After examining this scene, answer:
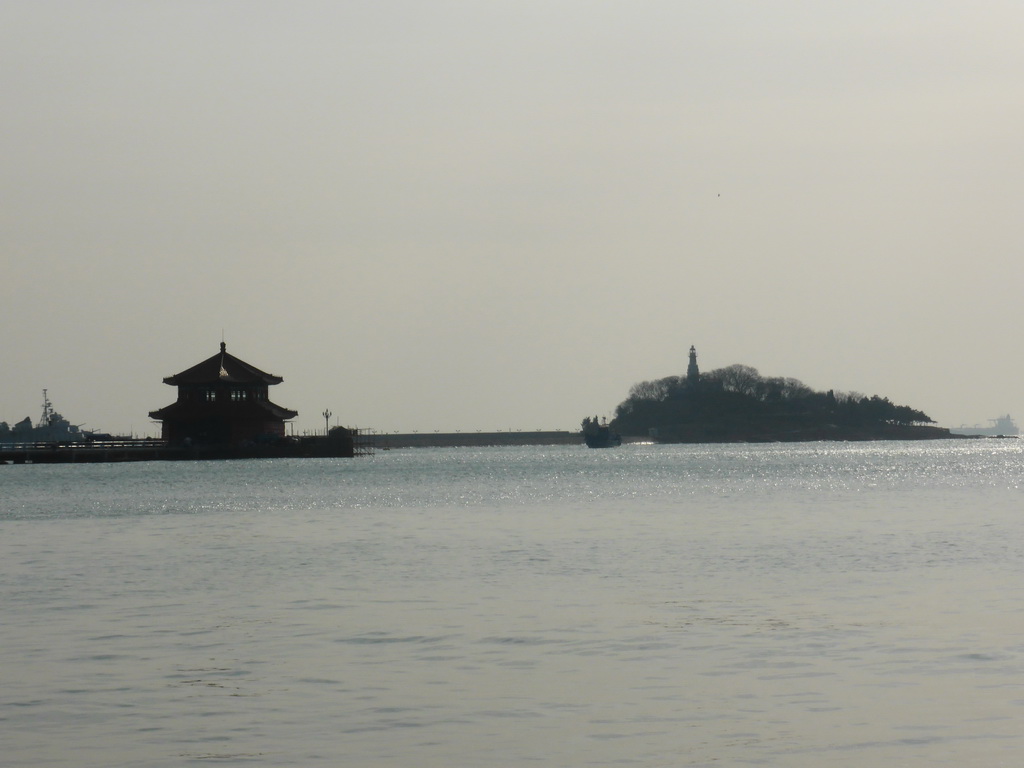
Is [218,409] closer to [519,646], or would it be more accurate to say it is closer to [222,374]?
[222,374]

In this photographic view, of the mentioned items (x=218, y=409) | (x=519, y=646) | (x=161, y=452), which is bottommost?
(x=519, y=646)

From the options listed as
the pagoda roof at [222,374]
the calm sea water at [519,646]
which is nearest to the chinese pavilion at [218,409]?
the pagoda roof at [222,374]

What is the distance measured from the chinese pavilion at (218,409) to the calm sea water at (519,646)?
97.0 meters

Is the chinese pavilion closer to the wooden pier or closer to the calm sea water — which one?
the wooden pier

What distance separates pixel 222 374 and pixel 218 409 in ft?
13.0

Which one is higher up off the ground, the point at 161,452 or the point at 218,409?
the point at 218,409

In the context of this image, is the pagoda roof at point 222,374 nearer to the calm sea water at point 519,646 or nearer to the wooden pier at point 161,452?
the wooden pier at point 161,452

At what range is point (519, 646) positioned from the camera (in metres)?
19.9

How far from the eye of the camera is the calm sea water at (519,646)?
14227mm

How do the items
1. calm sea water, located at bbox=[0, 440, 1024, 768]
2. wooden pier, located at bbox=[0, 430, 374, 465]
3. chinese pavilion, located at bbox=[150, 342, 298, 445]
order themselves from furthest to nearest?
chinese pavilion, located at bbox=[150, 342, 298, 445], wooden pier, located at bbox=[0, 430, 374, 465], calm sea water, located at bbox=[0, 440, 1024, 768]

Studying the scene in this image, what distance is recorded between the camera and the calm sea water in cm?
1423

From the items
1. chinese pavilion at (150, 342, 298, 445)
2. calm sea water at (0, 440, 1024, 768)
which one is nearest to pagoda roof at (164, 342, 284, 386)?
chinese pavilion at (150, 342, 298, 445)

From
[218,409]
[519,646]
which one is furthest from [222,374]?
[519,646]

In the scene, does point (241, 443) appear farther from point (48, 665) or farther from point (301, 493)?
point (48, 665)
